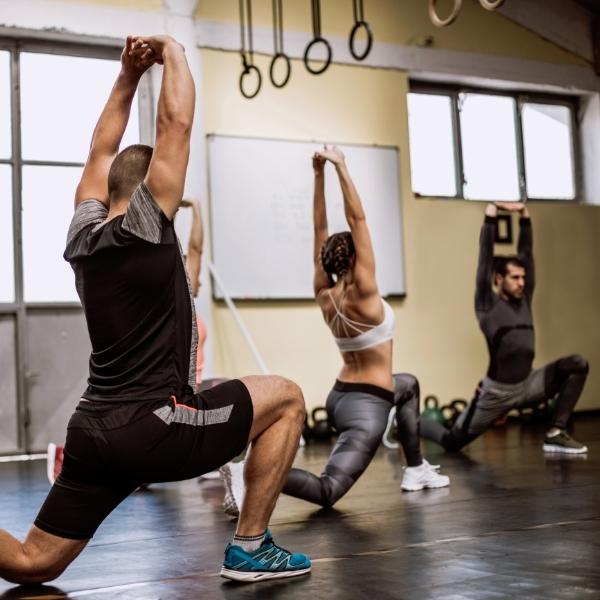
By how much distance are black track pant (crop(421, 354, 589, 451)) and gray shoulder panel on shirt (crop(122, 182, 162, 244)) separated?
338 cm

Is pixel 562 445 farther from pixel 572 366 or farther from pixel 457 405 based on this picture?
pixel 457 405

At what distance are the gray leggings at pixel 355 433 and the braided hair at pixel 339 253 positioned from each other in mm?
448

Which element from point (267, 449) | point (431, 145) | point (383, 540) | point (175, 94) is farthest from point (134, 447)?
point (431, 145)

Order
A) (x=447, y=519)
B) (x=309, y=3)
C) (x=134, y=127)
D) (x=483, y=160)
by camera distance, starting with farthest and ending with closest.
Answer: (x=483, y=160) < (x=309, y=3) < (x=134, y=127) < (x=447, y=519)

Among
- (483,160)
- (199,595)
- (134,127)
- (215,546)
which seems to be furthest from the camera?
(483,160)

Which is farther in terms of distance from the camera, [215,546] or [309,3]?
[309,3]

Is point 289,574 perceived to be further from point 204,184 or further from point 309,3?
point 309,3

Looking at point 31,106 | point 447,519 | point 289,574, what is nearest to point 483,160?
point 31,106

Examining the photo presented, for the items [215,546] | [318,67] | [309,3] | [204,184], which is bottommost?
[215,546]

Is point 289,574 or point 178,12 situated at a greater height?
point 178,12

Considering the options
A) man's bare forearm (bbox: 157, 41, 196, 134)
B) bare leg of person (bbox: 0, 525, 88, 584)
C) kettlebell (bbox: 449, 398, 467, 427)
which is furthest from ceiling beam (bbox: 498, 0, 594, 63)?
bare leg of person (bbox: 0, 525, 88, 584)

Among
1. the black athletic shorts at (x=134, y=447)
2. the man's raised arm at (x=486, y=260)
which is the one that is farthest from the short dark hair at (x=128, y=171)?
the man's raised arm at (x=486, y=260)

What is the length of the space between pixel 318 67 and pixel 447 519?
509 centimetres

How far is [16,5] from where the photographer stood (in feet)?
21.7
